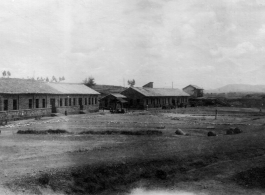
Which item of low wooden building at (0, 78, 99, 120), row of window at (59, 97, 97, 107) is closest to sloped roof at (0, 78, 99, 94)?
low wooden building at (0, 78, 99, 120)

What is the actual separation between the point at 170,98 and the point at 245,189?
58.5m

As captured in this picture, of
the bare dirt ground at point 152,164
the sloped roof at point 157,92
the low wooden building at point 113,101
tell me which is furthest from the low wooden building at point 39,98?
the bare dirt ground at point 152,164

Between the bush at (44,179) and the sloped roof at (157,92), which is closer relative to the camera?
the bush at (44,179)

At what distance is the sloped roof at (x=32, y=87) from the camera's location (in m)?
31.7

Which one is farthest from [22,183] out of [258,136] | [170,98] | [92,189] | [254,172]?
[170,98]

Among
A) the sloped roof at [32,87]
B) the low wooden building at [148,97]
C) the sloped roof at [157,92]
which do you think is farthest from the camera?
the sloped roof at [157,92]

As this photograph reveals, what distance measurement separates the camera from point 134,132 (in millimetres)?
22375

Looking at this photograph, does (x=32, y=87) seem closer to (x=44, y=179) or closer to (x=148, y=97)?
(x=148, y=97)

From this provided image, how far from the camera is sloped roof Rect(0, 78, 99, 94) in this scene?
104ft

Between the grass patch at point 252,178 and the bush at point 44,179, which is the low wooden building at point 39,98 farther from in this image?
the grass patch at point 252,178

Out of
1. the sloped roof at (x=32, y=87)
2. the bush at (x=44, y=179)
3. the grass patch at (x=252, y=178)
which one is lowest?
the grass patch at (x=252, y=178)

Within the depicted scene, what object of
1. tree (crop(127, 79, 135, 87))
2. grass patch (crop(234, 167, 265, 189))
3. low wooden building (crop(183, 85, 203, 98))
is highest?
tree (crop(127, 79, 135, 87))

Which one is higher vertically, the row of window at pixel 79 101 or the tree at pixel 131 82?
the tree at pixel 131 82

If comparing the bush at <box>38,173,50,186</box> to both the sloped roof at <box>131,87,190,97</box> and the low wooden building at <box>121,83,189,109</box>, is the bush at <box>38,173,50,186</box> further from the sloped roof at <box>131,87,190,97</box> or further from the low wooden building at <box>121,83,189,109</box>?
the sloped roof at <box>131,87,190,97</box>
